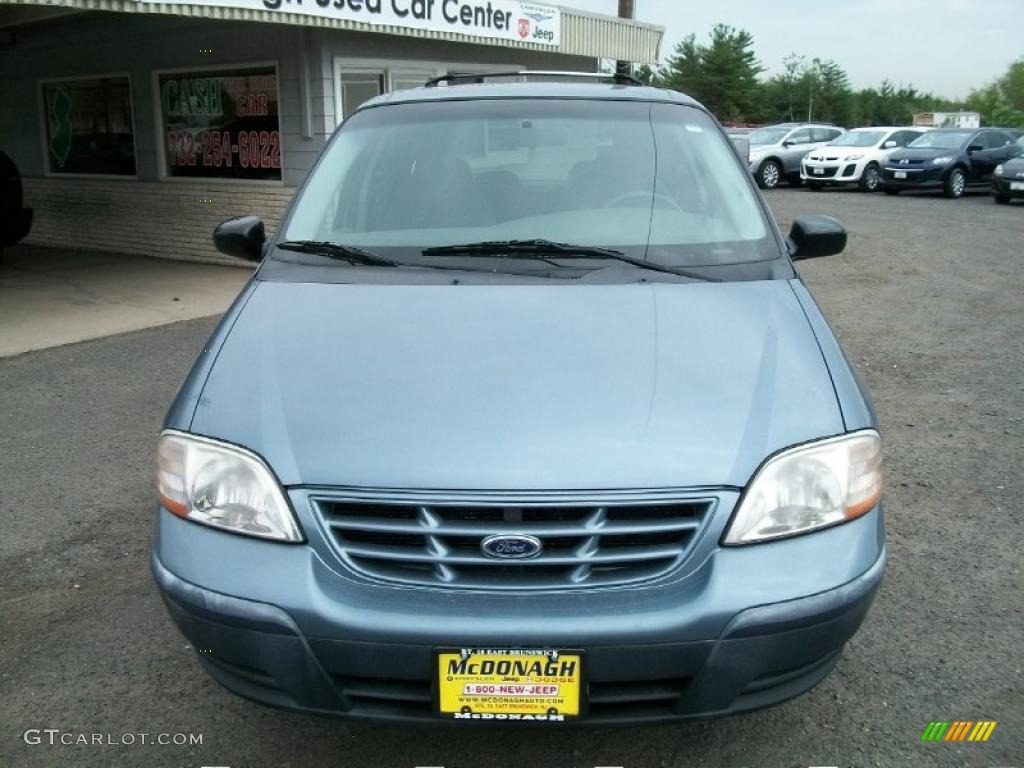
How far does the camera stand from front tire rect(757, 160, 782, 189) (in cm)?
2405

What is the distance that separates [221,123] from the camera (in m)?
11.7

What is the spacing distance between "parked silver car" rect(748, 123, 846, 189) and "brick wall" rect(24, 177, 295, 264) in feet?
51.4

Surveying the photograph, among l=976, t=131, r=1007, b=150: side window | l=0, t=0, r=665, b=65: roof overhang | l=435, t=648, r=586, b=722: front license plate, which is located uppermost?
l=0, t=0, r=665, b=65: roof overhang

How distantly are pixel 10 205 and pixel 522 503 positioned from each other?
11677mm

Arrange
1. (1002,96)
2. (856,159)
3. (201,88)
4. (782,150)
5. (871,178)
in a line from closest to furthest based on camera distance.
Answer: (201,88) → (856,159) → (871,178) → (782,150) → (1002,96)

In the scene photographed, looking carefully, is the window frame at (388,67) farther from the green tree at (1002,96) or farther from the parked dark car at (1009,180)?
the green tree at (1002,96)

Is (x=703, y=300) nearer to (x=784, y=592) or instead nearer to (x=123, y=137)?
(x=784, y=592)

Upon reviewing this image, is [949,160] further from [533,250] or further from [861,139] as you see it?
[533,250]

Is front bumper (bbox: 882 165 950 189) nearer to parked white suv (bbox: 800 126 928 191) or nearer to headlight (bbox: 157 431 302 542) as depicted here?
parked white suv (bbox: 800 126 928 191)

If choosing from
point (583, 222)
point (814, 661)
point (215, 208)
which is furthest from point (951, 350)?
point (215, 208)

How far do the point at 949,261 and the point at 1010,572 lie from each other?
911 cm

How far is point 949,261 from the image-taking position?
11.7 meters

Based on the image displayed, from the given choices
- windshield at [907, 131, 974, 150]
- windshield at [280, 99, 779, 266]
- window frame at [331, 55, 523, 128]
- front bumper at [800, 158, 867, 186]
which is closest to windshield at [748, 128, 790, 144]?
front bumper at [800, 158, 867, 186]

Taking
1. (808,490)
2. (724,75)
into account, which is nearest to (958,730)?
(808,490)
